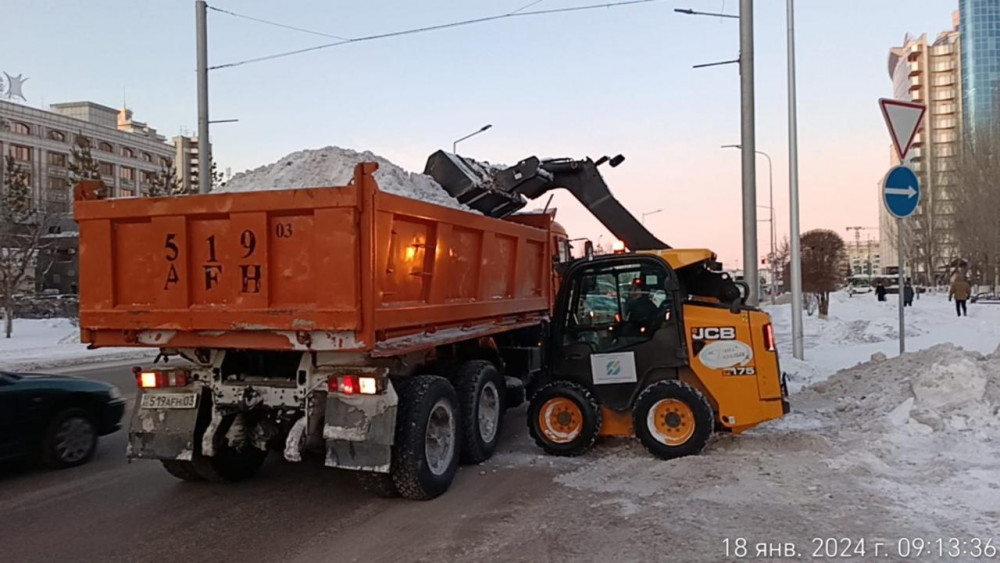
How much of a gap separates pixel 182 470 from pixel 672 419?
4418 mm

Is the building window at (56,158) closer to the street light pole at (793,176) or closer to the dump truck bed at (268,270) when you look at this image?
the street light pole at (793,176)

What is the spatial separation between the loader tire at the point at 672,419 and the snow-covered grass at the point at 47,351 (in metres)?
16.2

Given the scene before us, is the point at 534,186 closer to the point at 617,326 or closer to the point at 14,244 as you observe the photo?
the point at 617,326

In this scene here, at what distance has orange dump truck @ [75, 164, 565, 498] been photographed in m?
5.29

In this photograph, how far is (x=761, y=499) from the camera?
18.3 feet

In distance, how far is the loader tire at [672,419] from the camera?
673cm

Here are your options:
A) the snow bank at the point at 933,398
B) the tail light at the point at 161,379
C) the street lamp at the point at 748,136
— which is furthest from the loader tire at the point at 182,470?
the street lamp at the point at 748,136

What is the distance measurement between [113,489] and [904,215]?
9.13 metres

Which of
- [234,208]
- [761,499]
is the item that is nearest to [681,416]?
[761,499]

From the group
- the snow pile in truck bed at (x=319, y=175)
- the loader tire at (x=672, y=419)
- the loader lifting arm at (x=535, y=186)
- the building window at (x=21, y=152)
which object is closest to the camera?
the loader tire at (x=672, y=419)

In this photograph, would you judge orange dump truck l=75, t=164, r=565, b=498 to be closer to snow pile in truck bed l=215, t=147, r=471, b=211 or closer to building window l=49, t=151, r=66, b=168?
snow pile in truck bed l=215, t=147, r=471, b=211

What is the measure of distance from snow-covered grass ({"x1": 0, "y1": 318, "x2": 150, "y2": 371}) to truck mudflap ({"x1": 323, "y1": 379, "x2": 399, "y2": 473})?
50.0 feet

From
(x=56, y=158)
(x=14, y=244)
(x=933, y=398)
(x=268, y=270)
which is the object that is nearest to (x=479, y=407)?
(x=268, y=270)

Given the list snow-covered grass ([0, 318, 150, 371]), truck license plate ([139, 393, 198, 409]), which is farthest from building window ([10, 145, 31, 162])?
truck license plate ([139, 393, 198, 409])
